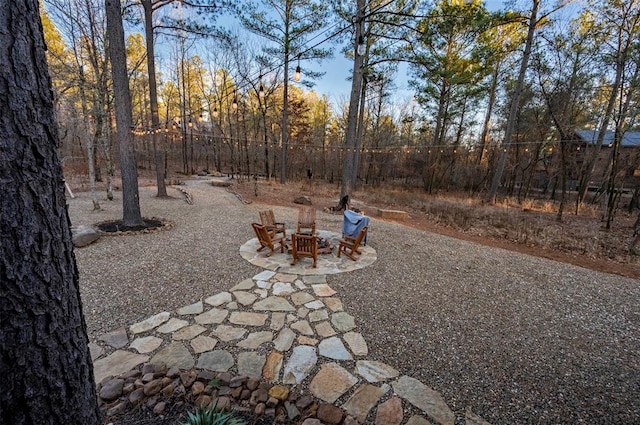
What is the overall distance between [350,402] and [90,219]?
6951 millimetres

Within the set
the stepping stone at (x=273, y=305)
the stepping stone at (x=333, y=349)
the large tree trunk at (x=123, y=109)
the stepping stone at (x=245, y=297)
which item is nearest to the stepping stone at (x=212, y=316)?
the stepping stone at (x=245, y=297)

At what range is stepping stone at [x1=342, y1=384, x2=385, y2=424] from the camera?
1.68 metres

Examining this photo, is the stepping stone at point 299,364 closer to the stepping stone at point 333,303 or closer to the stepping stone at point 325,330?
the stepping stone at point 325,330

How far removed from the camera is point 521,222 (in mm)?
8188

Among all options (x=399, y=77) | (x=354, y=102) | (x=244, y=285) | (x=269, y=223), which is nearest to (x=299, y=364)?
(x=244, y=285)

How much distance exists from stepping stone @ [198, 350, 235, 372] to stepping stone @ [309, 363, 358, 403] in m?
0.71

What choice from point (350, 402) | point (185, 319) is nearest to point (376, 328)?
point (350, 402)

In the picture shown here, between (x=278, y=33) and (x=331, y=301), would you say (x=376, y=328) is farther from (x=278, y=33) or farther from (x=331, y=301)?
(x=278, y=33)

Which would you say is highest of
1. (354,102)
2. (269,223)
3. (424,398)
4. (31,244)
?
(354,102)

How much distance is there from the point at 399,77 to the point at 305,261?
1348 centimetres

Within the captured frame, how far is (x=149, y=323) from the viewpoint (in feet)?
8.18

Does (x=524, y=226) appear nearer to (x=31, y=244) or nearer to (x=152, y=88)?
(x=31, y=244)

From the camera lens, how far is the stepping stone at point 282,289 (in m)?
3.17

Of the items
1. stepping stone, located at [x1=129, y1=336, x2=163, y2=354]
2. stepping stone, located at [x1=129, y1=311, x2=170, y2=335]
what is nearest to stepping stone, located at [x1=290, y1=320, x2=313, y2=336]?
stepping stone, located at [x1=129, y1=336, x2=163, y2=354]
